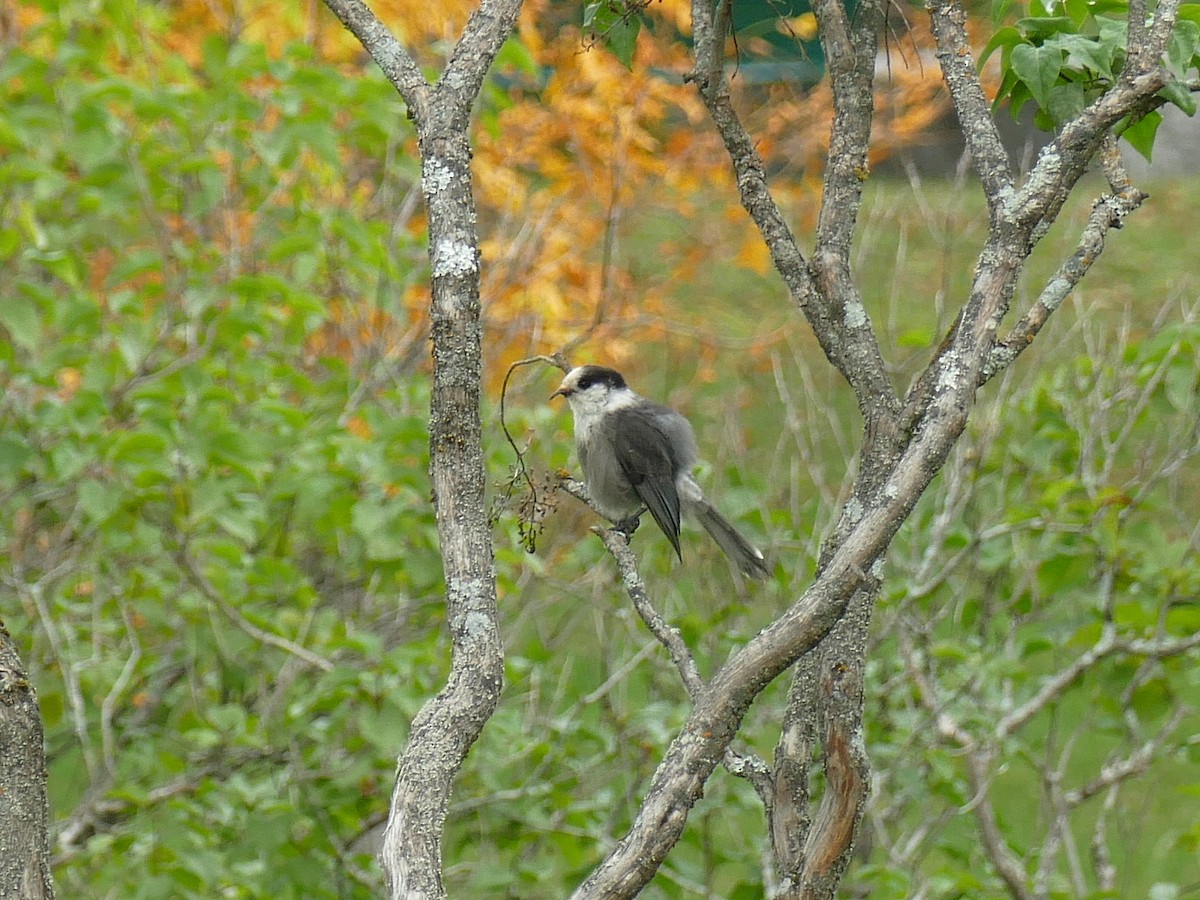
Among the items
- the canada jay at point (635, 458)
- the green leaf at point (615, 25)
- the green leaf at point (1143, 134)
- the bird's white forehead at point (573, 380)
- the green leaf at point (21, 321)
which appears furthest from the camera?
the canada jay at point (635, 458)

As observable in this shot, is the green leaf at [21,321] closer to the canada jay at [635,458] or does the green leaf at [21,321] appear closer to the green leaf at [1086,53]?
the canada jay at [635,458]

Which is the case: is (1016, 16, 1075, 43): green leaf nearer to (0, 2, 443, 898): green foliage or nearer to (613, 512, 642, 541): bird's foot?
(0, 2, 443, 898): green foliage

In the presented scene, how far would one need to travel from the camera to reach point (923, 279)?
38.4 feet

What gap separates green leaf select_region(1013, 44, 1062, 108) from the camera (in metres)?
1.76

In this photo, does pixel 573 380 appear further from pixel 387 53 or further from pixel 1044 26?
pixel 1044 26

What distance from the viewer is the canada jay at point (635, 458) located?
4.14 metres

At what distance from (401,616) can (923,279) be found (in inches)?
310

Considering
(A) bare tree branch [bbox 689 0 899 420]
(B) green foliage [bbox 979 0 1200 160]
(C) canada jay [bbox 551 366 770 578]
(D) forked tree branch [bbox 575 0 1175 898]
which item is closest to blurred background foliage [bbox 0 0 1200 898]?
(C) canada jay [bbox 551 366 770 578]

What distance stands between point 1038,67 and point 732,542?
248 cm

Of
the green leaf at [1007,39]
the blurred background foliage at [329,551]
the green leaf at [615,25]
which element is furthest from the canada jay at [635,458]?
the green leaf at [1007,39]

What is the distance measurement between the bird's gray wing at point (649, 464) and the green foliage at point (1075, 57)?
7.49ft

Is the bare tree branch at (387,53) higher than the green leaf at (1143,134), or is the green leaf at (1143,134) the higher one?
the bare tree branch at (387,53)

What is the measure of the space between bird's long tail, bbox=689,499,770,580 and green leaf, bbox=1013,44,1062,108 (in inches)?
92.7

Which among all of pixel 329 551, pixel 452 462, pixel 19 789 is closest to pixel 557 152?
pixel 329 551
